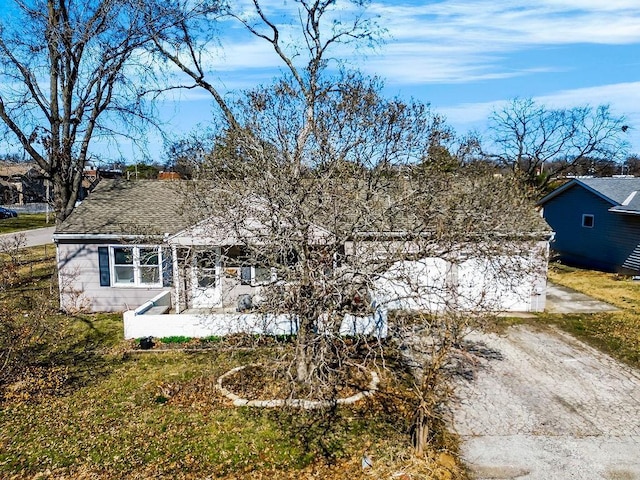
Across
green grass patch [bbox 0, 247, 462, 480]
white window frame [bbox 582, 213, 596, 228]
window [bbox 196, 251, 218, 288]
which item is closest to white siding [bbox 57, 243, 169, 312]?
window [bbox 196, 251, 218, 288]

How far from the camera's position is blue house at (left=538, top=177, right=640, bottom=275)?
19031mm

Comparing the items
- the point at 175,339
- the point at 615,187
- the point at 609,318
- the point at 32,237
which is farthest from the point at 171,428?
the point at 32,237

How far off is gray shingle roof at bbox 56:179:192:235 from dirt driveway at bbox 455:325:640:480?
8.90 meters

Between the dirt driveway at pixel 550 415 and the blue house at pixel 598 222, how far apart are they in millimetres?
10864

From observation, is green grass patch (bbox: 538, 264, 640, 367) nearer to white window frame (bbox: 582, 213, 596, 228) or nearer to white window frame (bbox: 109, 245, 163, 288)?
white window frame (bbox: 582, 213, 596, 228)

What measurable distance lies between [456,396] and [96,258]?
10993mm

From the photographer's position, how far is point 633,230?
18.9 metres

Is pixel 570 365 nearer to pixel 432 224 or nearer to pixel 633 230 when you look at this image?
pixel 432 224

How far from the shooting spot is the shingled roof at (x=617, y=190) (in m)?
18.9

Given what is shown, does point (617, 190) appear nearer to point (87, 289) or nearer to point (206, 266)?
point (206, 266)

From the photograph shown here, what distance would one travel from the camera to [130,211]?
14867 mm

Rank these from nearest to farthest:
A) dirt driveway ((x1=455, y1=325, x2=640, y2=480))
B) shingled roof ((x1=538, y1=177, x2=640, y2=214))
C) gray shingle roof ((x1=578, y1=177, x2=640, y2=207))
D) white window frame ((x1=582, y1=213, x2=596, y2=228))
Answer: dirt driveway ((x1=455, y1=325, x2=640, y2=480)) < shingled roof ((x1=538, y1=177, x2=640, y2=214)) < gray shingle roof ((x1=578, y1=177, x2=640, y2=207)) < white window frame ((x1=582, y1=213, x2=596, y2=228))

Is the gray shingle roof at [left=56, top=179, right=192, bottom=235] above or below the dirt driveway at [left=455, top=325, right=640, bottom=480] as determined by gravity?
above

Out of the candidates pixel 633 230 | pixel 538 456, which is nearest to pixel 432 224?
pixel 538 456
